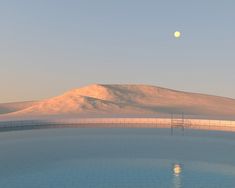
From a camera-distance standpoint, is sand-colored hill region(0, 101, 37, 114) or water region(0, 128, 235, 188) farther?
sand-colored hill region(0, 101, 37, 114)

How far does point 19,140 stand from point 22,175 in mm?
9938

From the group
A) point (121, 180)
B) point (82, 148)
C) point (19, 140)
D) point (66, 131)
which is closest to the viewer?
point (121, 180)

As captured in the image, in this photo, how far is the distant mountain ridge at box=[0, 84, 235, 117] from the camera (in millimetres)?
69150

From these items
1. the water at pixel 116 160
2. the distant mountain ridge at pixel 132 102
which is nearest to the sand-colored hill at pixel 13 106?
the distant mountain ridge at pixel 132 102

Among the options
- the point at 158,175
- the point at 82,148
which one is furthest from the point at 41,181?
the point at 82,148

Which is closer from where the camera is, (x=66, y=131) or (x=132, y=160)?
(x=132, y=160)

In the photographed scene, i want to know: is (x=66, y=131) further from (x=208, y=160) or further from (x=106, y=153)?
(x=208, y=160)

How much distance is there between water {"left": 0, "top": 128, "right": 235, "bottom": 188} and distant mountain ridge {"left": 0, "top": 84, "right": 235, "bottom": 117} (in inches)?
1557

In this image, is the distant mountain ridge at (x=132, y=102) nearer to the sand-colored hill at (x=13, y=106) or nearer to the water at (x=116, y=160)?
the sand-colored hill at (x=13, y=106)

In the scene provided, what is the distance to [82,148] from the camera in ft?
70.7

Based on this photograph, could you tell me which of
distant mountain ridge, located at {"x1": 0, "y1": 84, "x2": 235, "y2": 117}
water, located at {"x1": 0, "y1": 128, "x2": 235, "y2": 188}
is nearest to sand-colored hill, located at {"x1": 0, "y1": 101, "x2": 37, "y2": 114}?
distant mountain ridge, located at {"x1": 0, "y1": 84, "x2": 235, "y2": 117}

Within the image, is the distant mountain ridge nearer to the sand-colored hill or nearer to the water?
the sand-colored hill

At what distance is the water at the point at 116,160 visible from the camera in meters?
13.9

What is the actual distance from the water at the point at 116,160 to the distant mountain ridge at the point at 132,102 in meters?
39.5
